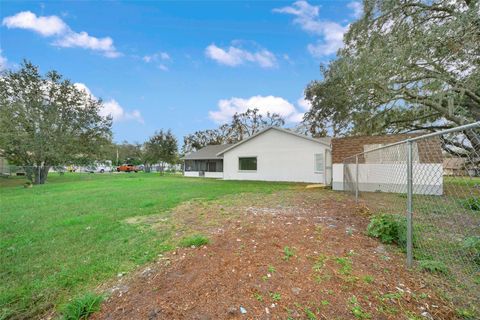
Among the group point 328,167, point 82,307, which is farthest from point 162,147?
point 82,307

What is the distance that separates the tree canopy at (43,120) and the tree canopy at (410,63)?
21133mm

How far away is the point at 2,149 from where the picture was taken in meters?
18.5

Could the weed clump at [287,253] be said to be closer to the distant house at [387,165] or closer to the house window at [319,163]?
the distant house at [387,165]

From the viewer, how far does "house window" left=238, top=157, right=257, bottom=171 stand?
18625 mm

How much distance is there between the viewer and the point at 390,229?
378cm

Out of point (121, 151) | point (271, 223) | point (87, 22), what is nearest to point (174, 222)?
point (271, 223)

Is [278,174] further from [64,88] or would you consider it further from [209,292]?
[64,88]

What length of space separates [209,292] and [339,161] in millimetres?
11137

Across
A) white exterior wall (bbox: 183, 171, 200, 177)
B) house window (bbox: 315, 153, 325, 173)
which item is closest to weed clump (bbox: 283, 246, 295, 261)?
house window (bbox: 315, 153, 325, 173)

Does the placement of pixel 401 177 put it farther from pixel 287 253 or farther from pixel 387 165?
pixel 287 253

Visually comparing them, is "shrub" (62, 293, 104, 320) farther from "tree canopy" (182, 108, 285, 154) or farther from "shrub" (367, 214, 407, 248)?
"tree canopy" (182, 108, 285, 154)

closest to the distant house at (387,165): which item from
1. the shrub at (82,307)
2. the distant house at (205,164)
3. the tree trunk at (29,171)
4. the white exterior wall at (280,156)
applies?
the white exterior wall at (280,156)

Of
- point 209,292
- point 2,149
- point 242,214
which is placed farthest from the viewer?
point 2,149

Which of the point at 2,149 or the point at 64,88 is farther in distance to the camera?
the point at 64,88
